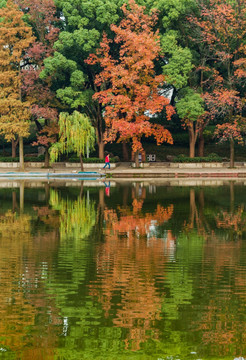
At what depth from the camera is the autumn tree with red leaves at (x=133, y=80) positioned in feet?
151

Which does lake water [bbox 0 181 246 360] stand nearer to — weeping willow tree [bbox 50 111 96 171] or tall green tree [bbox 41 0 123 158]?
weeping willow tree [bbox 50 111 96 171]

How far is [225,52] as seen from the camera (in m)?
49.0

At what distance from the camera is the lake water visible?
7.86 m

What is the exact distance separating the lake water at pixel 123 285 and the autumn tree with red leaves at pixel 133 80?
2428 cm

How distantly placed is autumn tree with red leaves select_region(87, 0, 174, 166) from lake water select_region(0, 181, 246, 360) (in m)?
24.3

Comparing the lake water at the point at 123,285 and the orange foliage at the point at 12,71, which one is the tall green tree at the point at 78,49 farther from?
the lake water at the point at 123,285

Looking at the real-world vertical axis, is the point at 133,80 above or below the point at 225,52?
below

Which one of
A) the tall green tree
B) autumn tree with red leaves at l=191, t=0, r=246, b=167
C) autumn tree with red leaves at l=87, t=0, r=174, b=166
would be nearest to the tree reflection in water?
autumn tree with red leaves at l=87, t=0, r=174, b=166

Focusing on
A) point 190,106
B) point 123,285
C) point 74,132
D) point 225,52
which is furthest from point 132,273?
point 225,52

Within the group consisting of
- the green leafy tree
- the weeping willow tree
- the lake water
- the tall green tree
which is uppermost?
the tall green tree

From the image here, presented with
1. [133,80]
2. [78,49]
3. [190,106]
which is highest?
[78,49]

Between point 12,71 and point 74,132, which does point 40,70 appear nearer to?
point 12,71

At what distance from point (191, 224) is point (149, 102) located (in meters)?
28.1

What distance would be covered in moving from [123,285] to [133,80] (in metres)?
36.8
